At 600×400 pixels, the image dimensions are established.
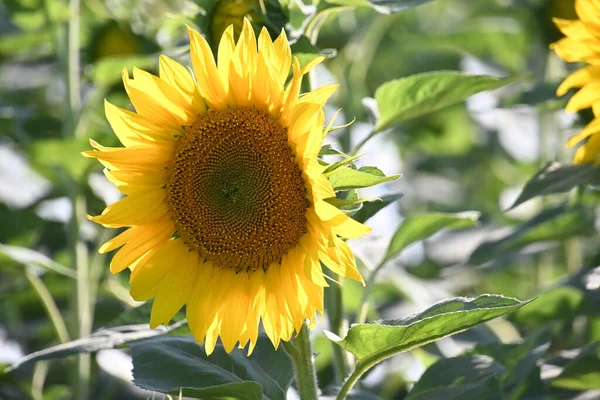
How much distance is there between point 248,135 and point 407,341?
1.13 feet

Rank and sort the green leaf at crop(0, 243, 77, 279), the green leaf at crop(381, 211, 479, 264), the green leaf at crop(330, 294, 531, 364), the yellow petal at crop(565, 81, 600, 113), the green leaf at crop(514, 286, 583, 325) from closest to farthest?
the green leaf at crop(330, 294, 531, 364)
the yellow petal at crop(565, 81, 600, 113)
the green leaf at crop(381, 211, 479, 264)
the green leaf at crop(514, 286, 583, 325)
the green leaf at crop(0, 243, 77, 279)

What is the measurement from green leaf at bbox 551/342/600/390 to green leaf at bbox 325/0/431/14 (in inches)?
22.9

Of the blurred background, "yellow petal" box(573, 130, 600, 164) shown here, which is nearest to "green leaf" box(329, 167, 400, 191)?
the blurred background

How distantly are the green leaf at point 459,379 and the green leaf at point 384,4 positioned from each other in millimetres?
486

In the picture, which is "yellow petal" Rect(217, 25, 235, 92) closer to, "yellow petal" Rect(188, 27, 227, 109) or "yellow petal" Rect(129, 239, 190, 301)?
"yellow petal" Rect(188, 27, 227, 109)

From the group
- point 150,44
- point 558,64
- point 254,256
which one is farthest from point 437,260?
point 254,256

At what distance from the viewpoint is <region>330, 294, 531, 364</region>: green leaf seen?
3.56ft

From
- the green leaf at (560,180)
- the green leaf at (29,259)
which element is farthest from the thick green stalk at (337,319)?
the green leaf at (29,259)

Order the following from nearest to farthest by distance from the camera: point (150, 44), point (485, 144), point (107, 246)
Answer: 1. point (107, 246)
2. point (150, 44)
3. point (485, 144)

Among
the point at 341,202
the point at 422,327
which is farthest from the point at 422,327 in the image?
the point at 341,202

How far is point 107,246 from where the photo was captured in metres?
1.28

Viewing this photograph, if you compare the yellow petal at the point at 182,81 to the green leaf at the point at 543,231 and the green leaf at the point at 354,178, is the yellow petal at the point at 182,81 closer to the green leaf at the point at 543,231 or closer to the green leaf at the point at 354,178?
the green leaf at the point at 354,178

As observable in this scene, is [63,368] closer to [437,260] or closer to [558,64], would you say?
[437,260]

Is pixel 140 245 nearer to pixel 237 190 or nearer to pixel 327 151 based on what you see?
pixel 237 190
